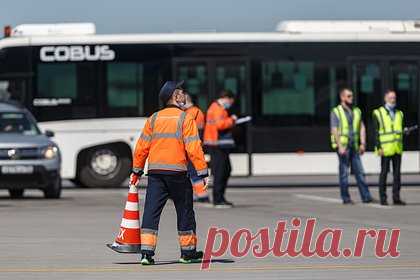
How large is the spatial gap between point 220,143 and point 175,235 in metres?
6.38

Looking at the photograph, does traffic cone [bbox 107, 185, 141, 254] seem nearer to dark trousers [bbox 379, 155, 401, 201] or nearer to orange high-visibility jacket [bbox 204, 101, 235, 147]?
orange high-visibility jacket [bbox 204, 101, 235, 147]

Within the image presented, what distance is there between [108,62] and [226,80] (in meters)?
2.51

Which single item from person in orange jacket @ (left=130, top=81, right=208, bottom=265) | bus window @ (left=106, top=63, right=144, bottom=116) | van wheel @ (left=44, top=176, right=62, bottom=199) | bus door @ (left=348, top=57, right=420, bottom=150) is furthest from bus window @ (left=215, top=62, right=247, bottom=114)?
person in orange jacket @ (left=130, top=81, right=208, bottom=265)

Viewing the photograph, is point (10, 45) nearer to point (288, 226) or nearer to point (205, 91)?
point (205, 91)

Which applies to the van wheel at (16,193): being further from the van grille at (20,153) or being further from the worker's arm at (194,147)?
the worker's arm at (194,147)

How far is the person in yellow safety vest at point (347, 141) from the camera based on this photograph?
80.7 feet

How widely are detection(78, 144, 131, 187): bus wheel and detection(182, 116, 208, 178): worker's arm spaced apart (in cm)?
1716

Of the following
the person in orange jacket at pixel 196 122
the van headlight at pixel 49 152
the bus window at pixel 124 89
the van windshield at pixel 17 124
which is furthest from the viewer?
the bus window at pixel 124 89

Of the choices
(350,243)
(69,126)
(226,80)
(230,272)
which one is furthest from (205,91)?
(230,272)

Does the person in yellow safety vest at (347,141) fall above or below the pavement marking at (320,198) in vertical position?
above

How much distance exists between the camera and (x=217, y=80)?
31.7m

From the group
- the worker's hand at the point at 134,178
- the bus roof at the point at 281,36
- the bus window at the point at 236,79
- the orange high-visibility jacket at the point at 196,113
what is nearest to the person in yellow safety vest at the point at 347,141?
the orange high-visibility jacket at the point at 196,113

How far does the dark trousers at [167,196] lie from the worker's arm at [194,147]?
279mm

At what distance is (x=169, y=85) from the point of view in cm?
1424
